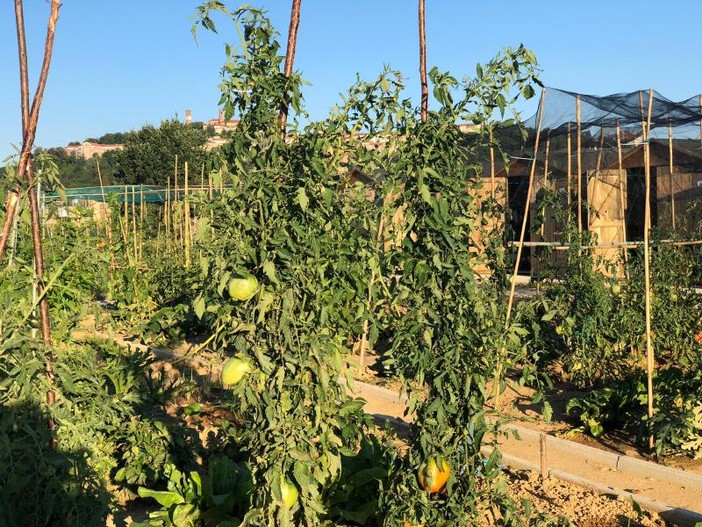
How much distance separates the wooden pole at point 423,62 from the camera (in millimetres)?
3534

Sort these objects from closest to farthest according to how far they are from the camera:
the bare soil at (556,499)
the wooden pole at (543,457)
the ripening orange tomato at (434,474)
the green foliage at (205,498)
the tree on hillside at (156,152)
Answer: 1. the ripening orange tomato at (434,474)
2. the green foliage at (205,498)
3. the bare soil at (556,499)
4. the wooden pole at (543,457)
5. the tree on hillside at (156,152)

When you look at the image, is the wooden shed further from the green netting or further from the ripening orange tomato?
the ripening orange tomato

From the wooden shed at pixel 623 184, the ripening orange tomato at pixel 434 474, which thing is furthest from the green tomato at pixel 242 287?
the wooden shed at pixel 623 184

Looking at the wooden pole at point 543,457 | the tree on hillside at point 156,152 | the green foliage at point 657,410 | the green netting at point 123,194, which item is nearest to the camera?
the wooden pole at point 543,457

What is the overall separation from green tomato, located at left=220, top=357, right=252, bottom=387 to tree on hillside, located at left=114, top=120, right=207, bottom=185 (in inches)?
1200

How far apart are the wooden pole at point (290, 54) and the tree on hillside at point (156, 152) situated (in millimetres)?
30264

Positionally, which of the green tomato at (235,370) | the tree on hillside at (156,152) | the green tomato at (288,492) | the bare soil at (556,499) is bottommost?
the bare soil at (556,499)

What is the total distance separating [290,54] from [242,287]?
97 cm

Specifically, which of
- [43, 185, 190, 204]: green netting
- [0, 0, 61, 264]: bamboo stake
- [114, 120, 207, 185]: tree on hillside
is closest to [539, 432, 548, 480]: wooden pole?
[0, 0, 61, 264]: bamboo stake

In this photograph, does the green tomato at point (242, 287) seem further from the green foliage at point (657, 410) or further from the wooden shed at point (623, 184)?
the wooden shed at point (623, 184)

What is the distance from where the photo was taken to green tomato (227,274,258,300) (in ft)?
9.34

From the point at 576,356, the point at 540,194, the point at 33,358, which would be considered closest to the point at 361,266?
the point at 33,358

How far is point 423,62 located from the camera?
390 centimetres

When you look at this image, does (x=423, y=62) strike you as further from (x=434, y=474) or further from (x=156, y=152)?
(x=156, y=152)
